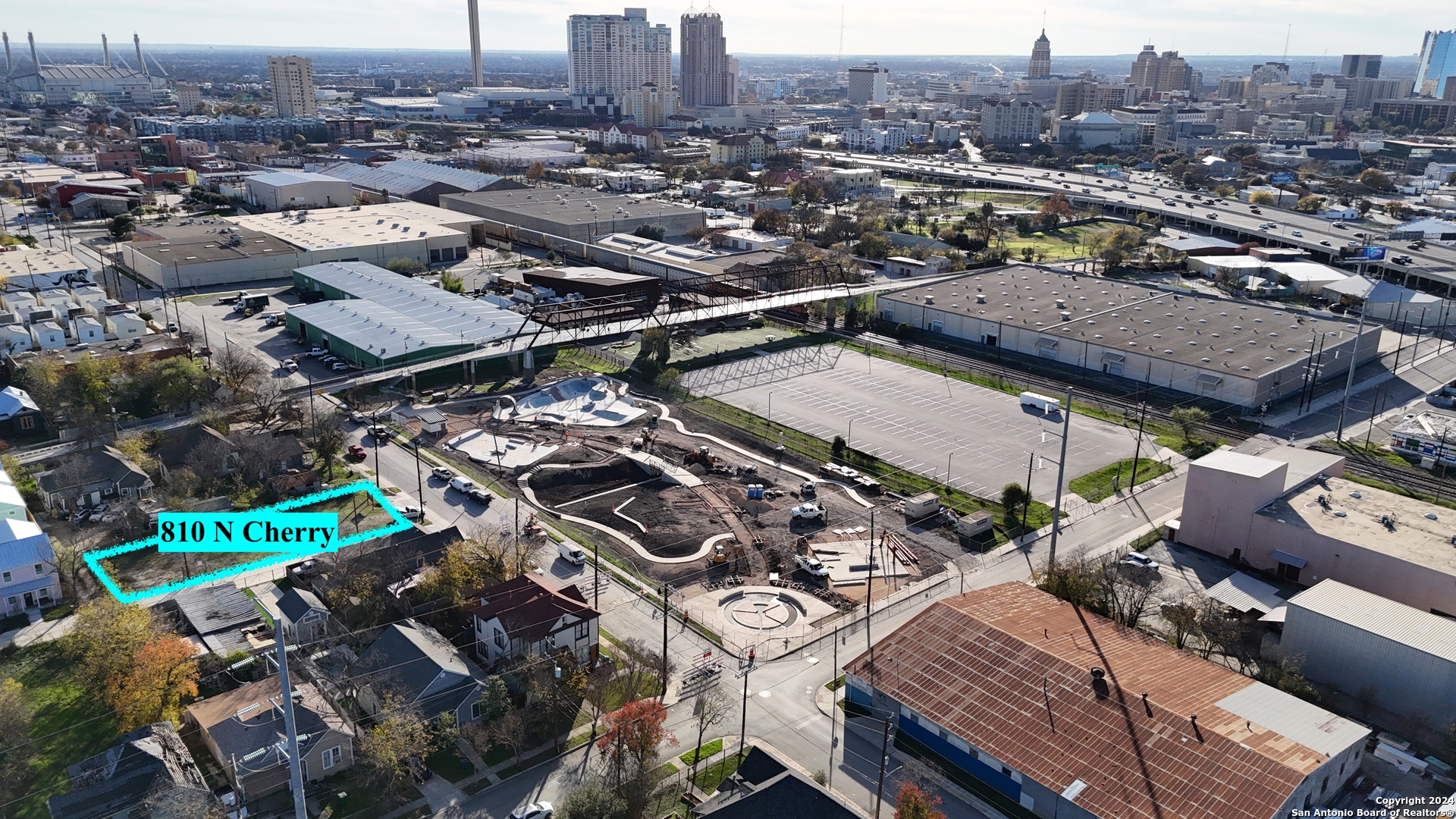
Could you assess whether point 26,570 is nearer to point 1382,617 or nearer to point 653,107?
point 1382,617

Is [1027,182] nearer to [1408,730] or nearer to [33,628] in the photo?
[1408,730]

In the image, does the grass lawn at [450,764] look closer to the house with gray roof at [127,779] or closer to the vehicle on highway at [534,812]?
the vehicle on highway at [534,812]

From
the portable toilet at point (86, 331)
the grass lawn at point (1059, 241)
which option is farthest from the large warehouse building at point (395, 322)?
the grass lawn at point (1059, 241)

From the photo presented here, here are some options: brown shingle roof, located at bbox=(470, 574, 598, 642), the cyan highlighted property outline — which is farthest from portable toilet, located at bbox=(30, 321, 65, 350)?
brown shingle roof, located at bbox=(470, 574, 598, 642)

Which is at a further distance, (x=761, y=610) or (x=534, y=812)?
(x=761, y=610)

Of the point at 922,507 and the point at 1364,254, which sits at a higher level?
the point at 1364,254

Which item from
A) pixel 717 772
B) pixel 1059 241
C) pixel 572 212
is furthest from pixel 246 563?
pixel 1059 241

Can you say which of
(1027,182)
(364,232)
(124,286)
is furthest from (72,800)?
(1027,182)
